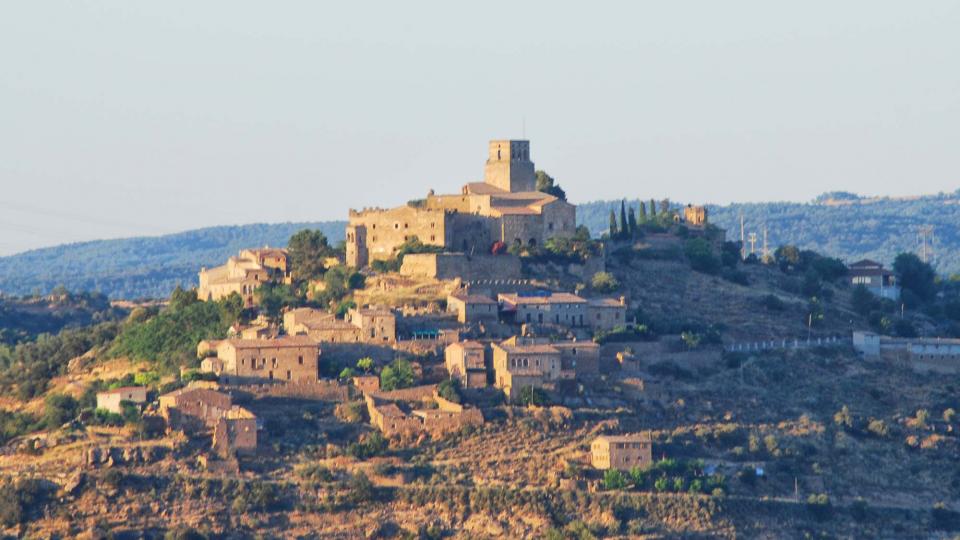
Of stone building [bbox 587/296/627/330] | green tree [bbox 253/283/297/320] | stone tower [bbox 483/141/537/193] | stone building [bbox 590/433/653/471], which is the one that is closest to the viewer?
stone building [bbox 590/433/653/471]

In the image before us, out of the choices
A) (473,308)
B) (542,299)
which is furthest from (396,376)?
(542,299)

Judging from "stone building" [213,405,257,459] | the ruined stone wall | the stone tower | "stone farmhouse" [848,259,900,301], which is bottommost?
"stone building" [213,405,257,459]

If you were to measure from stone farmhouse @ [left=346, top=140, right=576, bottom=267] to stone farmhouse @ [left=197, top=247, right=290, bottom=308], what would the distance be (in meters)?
3.11

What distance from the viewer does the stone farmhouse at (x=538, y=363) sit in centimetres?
6481

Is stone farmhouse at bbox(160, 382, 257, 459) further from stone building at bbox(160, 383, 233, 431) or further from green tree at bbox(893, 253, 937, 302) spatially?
green tree at bbox(893, 253, 937, 302)

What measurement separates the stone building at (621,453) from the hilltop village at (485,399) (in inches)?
2.4

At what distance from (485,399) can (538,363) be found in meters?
2.00

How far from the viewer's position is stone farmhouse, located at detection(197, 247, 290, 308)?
7762 cm

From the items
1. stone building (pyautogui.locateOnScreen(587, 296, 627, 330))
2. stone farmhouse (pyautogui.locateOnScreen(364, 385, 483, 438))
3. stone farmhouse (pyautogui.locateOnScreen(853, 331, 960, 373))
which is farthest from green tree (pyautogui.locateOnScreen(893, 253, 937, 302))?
stone farmhouse (pyautogui.locateOnScreen(364, 385, 483, 438))

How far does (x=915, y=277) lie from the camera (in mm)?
91625

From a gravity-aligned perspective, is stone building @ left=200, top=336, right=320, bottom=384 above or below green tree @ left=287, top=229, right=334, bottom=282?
below

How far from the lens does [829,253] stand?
605 ft

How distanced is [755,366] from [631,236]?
44.5 feet

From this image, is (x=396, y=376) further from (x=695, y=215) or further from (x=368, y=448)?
(x=695, y=215)
